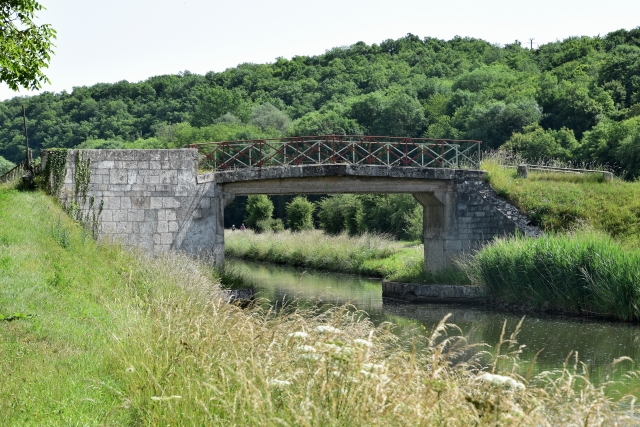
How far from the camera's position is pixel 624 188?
68.6 feet

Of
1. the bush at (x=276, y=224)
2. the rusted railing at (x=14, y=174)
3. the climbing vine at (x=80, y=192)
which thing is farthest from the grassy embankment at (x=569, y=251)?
the bush at (x=276, y=224)

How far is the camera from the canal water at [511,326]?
11422 millimetres

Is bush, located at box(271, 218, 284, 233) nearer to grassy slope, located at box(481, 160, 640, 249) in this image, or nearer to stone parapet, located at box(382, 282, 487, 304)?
grassy slope, located at box(481, 160, 640, 249)

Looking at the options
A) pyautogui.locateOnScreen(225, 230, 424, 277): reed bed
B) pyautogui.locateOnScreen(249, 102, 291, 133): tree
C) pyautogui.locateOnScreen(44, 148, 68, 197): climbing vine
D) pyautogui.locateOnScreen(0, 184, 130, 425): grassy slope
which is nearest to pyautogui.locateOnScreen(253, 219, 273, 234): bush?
pyautogui.locateOnScreen(225, 230, 424, 277): reed bed

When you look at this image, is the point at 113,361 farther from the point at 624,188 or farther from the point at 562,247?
the point at 624,188

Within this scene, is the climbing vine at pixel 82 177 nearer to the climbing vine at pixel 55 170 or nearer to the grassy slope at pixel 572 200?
the climbing vine at pixel 55 170

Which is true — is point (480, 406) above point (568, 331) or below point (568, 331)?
above

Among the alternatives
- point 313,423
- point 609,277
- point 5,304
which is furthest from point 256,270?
point 313,423

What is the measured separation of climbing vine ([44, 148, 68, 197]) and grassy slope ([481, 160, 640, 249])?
10966 mm

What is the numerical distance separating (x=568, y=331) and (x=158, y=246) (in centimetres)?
929

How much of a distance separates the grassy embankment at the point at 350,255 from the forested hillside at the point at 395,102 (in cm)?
914

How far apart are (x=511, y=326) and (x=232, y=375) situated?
1060 cm

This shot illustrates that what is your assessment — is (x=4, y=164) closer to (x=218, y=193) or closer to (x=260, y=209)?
(x=260, y=209)

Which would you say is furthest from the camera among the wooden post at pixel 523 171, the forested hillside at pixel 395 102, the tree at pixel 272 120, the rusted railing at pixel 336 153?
the tree at pixel 272 120
